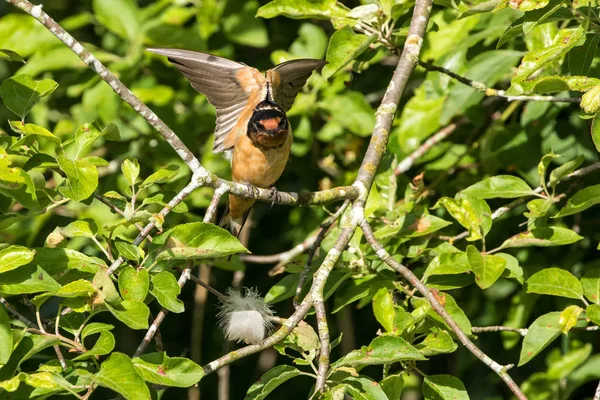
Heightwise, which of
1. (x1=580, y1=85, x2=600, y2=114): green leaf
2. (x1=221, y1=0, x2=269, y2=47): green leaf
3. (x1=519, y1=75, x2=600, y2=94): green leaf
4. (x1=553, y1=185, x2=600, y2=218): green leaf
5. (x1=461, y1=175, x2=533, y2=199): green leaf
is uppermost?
(x1=221, y1=0, x2=269, y2=47): green leaf

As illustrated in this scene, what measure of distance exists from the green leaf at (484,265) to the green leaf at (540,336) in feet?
0.74

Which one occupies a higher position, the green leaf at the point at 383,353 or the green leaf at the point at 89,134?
the green leaf at the point at 89,134

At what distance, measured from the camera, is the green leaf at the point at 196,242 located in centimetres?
254

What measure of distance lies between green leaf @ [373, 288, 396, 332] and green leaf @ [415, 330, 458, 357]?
7.7 inches

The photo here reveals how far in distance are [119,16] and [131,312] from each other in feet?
9.37

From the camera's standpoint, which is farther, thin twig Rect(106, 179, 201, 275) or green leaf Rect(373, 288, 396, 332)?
green leaf Rect(373, 288, 396, 332)

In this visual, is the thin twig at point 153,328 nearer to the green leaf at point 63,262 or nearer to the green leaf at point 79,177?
the green leaf at point 63,262

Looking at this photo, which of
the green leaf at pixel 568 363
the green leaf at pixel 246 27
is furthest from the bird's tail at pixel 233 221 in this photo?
the green leaf at pixel 568 363

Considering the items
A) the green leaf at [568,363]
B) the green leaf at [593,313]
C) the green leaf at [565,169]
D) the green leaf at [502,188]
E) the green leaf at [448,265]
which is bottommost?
the green leaf at [568,363]

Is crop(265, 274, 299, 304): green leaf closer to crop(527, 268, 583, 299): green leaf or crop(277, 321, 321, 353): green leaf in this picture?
crop(277, 321, 321, 353): green leaf

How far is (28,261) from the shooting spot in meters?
2.34

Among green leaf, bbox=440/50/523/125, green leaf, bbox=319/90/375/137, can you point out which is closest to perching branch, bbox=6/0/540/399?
green leaf, bbox=440/50/523/125

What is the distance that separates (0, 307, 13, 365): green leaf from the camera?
2.16m

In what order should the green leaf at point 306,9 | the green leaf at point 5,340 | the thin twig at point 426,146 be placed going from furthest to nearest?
1. the thin twig at point 426,146
2. the green leaf at point 306,9
3. the green leaf at point 5,340
